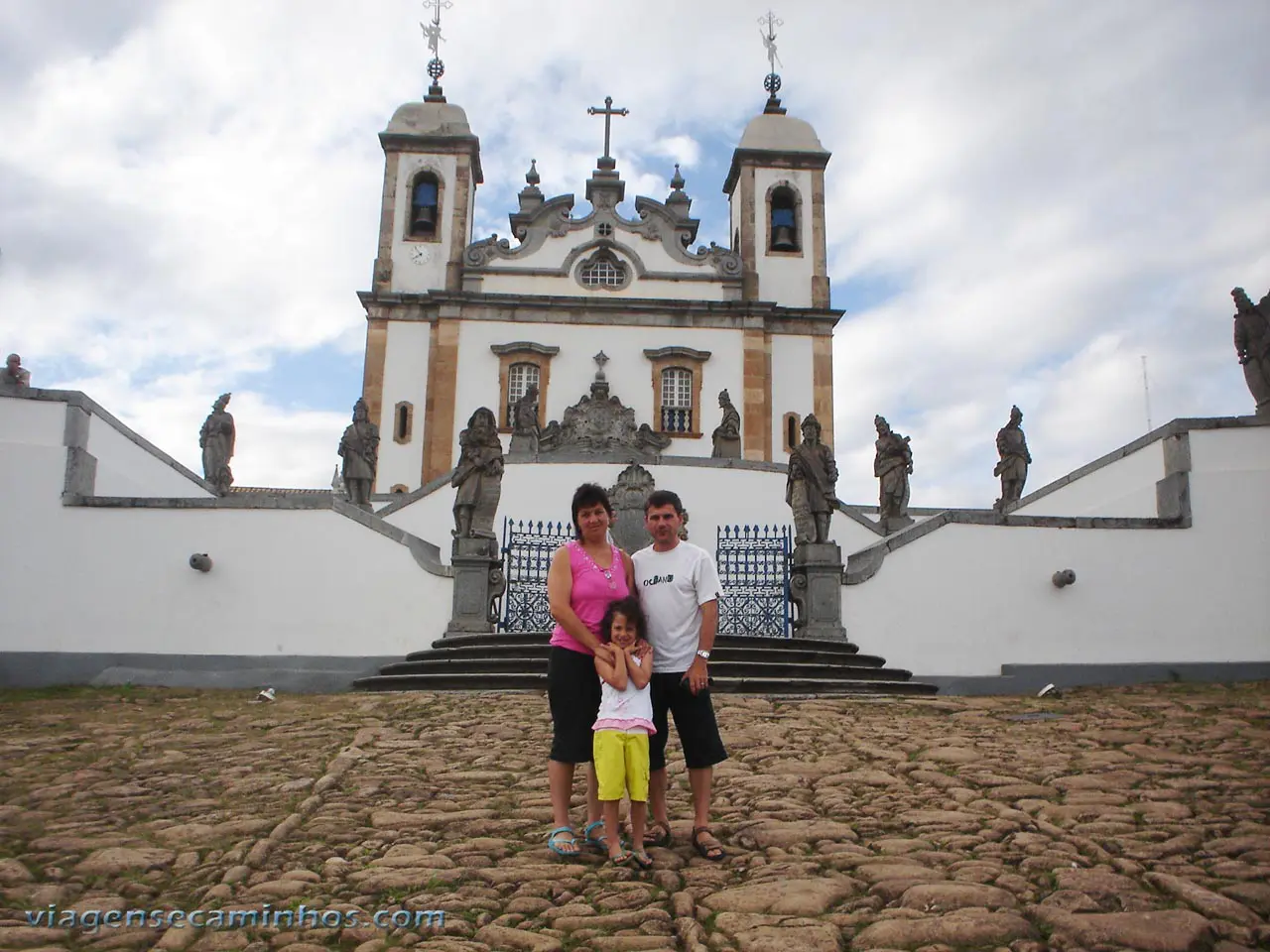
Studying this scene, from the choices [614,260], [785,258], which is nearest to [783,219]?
[785,258]

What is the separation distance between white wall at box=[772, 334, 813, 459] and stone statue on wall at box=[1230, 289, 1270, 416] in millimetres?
14554

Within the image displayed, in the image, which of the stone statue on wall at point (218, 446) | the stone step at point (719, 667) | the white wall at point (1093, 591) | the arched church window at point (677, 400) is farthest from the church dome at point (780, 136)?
the stone step at point (719, 667)

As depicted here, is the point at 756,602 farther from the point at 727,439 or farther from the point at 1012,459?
the point at 727,439

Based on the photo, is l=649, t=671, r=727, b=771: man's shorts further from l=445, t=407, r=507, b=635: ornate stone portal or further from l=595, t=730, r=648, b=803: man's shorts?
l=445, t=407, r=507, b=635: ornate stone portal

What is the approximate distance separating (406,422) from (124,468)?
12.5m

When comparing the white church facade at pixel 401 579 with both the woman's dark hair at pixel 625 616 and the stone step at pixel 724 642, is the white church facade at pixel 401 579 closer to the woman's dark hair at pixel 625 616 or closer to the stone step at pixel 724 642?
the stone step at pixel 724 642

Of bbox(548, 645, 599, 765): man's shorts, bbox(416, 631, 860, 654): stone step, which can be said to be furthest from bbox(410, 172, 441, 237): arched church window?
bbox(548, 645, 599, 765): man's shorts

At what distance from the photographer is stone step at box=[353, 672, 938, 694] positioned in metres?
10.1

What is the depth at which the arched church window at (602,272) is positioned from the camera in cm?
2856

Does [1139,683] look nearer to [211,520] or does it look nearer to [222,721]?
[222,721]

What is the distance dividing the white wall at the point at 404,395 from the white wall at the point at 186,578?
13.7m

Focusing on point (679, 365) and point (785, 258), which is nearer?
point (679, 365)

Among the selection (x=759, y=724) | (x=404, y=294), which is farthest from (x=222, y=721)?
(x=404, y=294)

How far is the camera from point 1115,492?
49.3 feet
